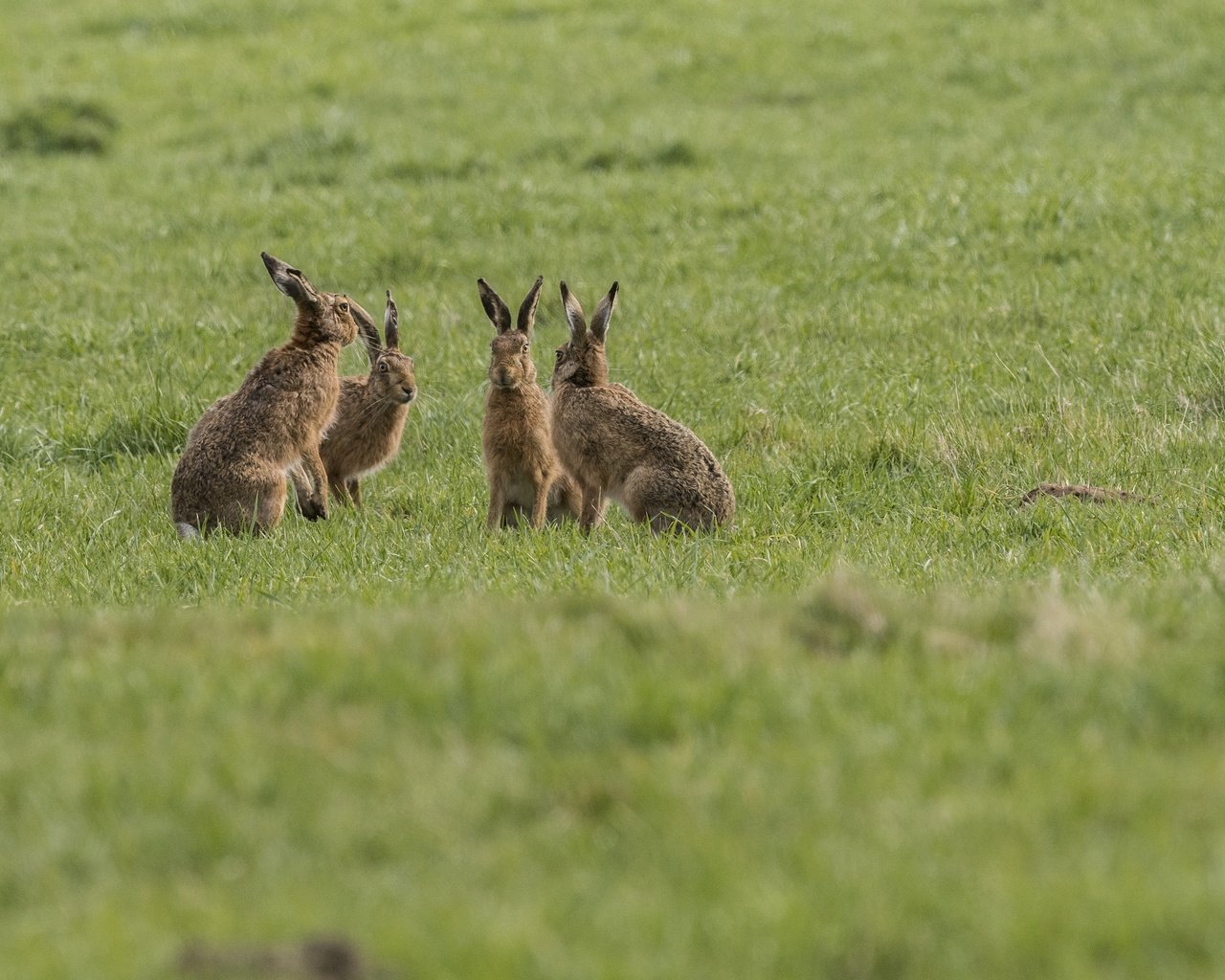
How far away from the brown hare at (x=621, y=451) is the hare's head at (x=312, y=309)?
1.29 m

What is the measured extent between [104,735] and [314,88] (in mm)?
20546

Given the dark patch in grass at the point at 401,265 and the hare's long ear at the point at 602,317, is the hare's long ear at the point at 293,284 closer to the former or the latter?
the hare's long ear at the point at 602,317

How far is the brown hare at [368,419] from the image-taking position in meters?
9.27

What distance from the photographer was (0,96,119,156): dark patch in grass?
21.5m

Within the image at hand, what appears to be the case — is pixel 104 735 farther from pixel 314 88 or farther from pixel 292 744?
pixel 314 88

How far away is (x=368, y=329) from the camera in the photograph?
9.49 metres

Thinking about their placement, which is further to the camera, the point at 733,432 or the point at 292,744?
the point at 733,432

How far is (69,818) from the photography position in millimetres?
3654

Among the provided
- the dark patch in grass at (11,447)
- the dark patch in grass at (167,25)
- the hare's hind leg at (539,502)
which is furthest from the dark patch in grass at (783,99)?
the hare's hind leg at (539,502)

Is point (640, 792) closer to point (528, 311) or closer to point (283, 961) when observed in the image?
point (283, 961)

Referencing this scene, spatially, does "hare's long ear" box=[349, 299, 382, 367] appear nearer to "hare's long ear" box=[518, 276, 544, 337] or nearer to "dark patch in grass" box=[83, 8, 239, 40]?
"hare's long ear" box=[518, 276, 544, 337]

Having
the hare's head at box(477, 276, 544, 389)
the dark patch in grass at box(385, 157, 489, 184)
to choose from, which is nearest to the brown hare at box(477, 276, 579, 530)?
the hare's head at box(477, 276, 544, 389)

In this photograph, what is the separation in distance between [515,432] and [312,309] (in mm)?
1399

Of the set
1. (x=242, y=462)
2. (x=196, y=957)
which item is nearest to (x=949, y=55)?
(x=242, y=462)
